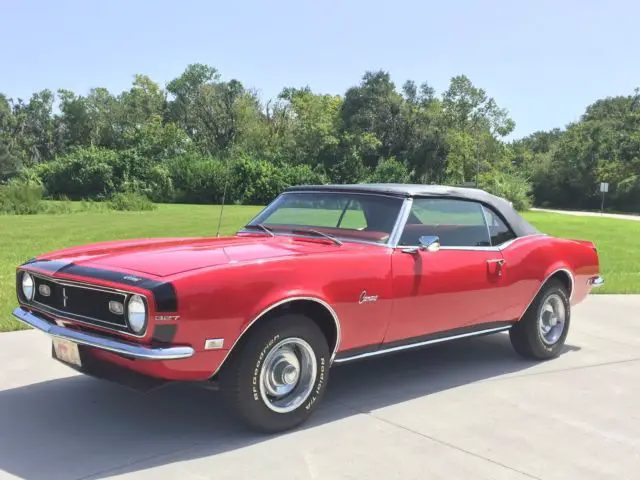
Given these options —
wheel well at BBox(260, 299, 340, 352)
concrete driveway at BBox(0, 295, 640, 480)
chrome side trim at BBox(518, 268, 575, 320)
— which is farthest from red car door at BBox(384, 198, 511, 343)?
concrete driveway at BBox(0, 295, 640, 480)

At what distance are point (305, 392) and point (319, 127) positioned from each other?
53.7 metres

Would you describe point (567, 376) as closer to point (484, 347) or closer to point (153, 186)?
point (484, 347)

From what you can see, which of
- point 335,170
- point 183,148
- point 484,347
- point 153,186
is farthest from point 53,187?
point 484,347

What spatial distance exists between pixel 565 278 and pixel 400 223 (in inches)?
84.6

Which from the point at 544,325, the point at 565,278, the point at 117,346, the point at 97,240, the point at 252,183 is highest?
the point at 252,183

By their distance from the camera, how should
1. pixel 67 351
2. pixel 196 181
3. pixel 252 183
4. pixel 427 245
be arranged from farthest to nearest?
pixel 252 183, pixel 196 181, pixel 427 245, pixel 67 351

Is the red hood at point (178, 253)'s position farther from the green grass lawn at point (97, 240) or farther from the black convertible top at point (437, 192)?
the green grass lawn at point (97, 240)

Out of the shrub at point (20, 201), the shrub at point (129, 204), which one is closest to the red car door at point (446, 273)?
the shrub at point (20, 201)

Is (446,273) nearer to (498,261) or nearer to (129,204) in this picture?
(498,261)

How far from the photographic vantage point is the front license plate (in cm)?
358

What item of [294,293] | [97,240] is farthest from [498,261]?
[97,240]

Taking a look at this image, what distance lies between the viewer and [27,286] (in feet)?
13.2

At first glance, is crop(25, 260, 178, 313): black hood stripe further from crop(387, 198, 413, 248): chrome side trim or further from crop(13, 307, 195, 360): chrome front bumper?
crop(387, 198, 413, 248): chrome side trim

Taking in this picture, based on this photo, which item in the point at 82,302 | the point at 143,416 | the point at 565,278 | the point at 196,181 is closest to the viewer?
the point at 82,302
